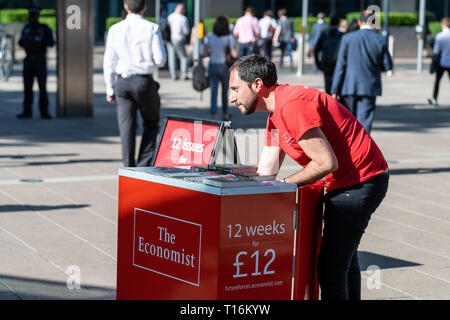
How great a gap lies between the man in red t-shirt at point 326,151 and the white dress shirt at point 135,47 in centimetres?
455

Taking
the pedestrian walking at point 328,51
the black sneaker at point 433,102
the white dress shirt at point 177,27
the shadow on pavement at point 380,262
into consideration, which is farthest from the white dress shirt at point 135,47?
the white dress shirt at point 177,27

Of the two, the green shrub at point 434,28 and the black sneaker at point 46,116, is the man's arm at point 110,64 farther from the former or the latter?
the green shrub at point 434,28

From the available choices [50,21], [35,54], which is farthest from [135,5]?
[50,21]

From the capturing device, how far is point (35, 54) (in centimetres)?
1413

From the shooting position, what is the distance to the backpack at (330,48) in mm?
13086

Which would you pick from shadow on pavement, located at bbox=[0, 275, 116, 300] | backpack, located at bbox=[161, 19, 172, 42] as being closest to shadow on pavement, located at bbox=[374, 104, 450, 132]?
backpack, located at bbox=[161, 19, 172, 42]

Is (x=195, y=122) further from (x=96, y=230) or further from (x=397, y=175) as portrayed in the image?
(x=397, y=175)

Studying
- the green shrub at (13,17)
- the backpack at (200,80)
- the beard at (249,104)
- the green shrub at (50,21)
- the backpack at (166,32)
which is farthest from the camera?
the green shrub at (13,17)

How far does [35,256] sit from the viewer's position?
5.94 meters

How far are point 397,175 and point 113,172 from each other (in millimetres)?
3173

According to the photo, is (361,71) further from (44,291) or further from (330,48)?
(44,291)

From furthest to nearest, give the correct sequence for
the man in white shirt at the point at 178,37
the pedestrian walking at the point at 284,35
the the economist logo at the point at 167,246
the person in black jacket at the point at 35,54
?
the pedestrian walking at the point at 284,35, the man in white shirt at the point at 178,37, the person in black jacket at the point at 35,54, the the economist logo at the point at 167,246

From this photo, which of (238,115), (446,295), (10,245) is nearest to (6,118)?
(238,115)

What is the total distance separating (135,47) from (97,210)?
195cm
